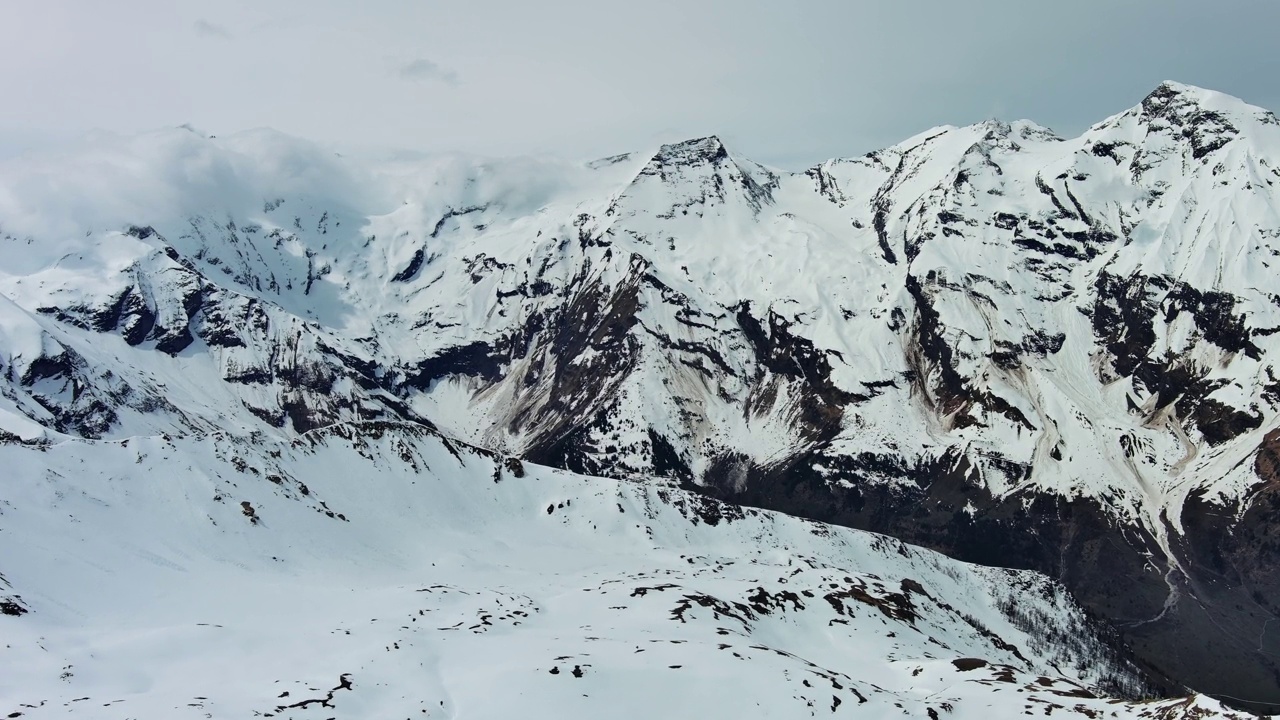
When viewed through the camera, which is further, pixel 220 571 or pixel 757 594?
pixel 757 594

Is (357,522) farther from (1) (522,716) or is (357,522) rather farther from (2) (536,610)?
(1) (522,716)

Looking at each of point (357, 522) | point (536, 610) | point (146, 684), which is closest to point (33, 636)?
point (146, 684)

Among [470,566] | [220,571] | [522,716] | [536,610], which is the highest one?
[522,716]

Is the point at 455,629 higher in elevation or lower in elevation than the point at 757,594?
higher

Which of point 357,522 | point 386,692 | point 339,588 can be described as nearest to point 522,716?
point 386,692

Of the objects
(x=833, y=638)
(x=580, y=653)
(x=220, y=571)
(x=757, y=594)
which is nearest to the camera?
(x=580, y=653)

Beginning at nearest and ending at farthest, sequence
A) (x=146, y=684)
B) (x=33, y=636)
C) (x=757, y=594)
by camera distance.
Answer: (x=146, y=684), (x=33, y=636), (x=757, y=594)
